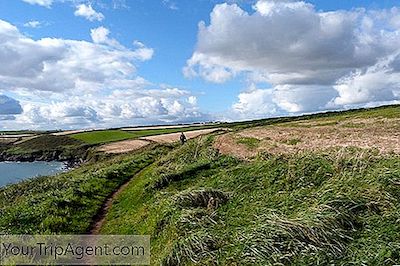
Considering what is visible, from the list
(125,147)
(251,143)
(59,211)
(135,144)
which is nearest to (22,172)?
(125,147)

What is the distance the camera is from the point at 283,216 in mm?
11812

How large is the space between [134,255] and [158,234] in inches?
57.5

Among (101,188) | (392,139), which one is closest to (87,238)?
(101,188)

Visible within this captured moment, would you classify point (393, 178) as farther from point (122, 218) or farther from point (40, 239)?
point (40, 239)

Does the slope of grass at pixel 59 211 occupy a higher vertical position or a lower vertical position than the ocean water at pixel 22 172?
higher

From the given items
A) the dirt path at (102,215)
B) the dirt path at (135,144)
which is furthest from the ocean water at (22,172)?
the dirt path at (102,215)

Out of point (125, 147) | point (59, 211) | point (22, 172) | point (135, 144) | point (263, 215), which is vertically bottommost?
point (22, 172)

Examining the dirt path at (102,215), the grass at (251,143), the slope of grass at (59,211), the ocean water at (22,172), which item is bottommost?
the ocean water at (22,172)

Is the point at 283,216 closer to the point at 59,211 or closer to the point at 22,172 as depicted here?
the point at 59,211

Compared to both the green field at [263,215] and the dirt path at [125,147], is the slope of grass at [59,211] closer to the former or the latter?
the green field at [263,215]

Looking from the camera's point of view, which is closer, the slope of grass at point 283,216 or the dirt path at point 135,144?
the slope of grass at point 283,216

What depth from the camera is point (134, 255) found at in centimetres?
1229

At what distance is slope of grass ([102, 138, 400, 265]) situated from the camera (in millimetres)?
10086

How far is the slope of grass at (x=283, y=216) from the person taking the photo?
33.1 ft
